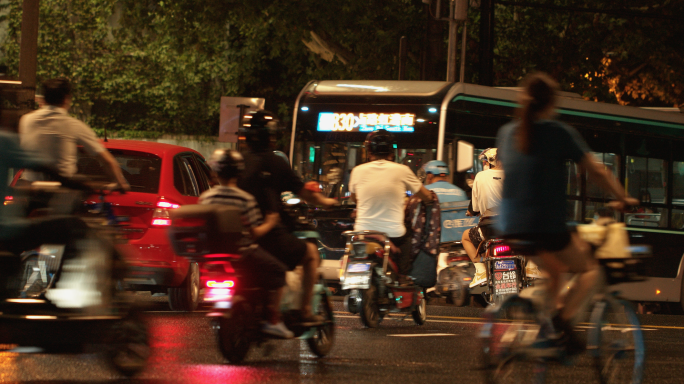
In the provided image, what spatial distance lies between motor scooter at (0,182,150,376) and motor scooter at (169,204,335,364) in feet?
1.62

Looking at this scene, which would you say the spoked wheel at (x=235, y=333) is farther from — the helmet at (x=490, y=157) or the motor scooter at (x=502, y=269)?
the helmet at (x=490, y=157)

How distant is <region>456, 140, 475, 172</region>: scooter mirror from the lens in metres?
14.2

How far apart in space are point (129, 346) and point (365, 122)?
9053mm

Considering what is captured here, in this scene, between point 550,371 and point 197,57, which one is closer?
point 550,371

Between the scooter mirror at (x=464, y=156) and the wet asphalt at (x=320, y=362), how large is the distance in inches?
184

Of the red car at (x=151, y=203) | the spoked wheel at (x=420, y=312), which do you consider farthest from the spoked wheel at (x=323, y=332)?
the red car at (x=151, y=203)

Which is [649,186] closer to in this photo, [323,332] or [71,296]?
[323,332]

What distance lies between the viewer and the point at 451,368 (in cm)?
713

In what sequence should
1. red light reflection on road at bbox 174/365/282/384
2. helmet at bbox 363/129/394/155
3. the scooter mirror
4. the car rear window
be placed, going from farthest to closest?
the scooter mirror → the car rear window → helmet at bbox 363/129/394/155 → red light reflection on road at bbox 174/365/282/384

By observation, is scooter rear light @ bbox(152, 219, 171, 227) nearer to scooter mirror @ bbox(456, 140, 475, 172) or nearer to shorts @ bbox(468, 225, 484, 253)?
shorts @ bbox(468, 225, 484, 253)

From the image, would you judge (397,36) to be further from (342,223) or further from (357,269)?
(357,269)

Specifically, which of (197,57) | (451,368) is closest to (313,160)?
(451,368)

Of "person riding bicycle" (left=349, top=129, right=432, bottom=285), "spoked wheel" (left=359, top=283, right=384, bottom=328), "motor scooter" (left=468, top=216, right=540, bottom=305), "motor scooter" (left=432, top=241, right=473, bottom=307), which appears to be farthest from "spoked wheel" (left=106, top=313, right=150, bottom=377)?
"motor scooter" (left=432, top=241, right=473, bottom=307)

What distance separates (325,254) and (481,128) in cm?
285
